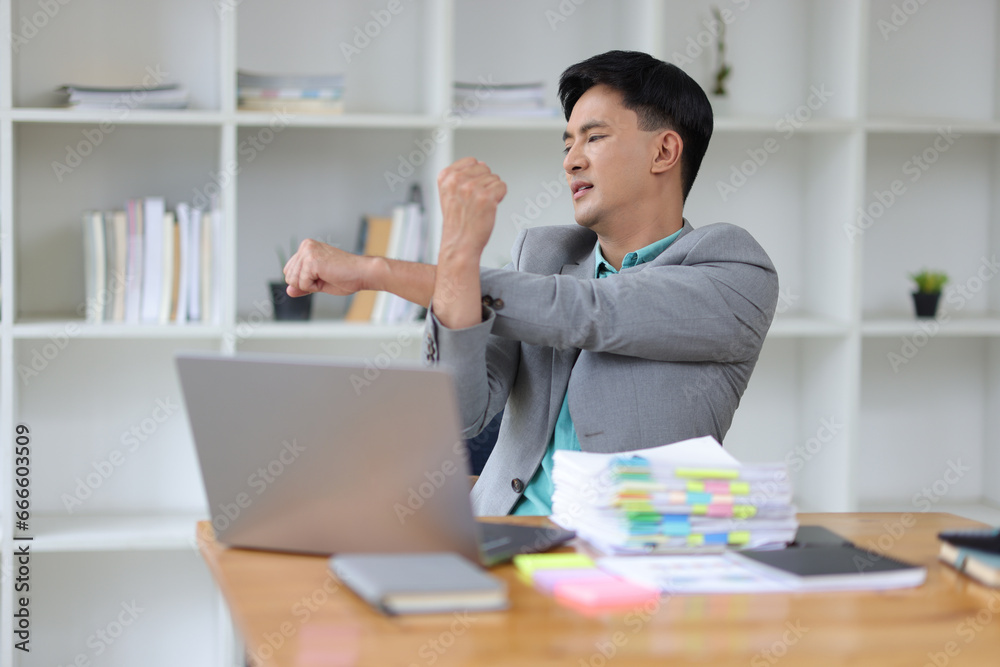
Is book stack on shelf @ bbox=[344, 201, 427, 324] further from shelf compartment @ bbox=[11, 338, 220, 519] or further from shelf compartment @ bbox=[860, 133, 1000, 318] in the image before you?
shelf compartment @ bbox=[860, 133, 1000, 318]

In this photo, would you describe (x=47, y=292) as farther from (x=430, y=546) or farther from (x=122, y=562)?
(x=430, y=546)

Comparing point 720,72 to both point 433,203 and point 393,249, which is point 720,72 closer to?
point 433,203

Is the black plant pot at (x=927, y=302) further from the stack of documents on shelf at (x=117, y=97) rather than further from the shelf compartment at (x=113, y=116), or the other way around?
the stack of documents on shelf at (x=117, y=97)

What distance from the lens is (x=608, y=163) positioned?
1.79 m

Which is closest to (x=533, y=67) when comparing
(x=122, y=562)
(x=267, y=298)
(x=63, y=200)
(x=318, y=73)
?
(x=318, y=73)

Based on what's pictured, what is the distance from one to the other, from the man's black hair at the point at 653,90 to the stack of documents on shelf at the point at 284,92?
0.85 m

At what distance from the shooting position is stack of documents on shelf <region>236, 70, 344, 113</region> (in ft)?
8.23

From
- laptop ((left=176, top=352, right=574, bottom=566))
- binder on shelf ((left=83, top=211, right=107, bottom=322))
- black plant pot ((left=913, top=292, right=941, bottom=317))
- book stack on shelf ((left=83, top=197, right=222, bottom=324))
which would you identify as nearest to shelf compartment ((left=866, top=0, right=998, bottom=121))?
black plant pot ((left=913, top=292, right=941, bottom=317))

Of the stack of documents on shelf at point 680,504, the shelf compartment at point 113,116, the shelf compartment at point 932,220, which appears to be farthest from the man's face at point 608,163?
the shelf compartment at point 932,220

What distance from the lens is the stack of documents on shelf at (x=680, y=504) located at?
3.59 feet

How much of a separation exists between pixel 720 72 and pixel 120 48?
5.29 feet

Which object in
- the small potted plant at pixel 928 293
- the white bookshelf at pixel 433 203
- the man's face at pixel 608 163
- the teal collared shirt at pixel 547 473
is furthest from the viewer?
the small potted plant at pixel 928 293

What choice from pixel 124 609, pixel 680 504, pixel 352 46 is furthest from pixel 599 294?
pixel 124 609

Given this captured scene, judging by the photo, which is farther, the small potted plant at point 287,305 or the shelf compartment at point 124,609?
the shelf compartment at point 124,609
